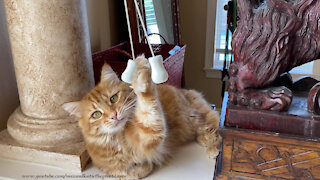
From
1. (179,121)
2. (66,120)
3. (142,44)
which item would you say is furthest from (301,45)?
(142,44)

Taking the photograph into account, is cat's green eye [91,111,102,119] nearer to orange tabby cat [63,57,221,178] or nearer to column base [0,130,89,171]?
orange tabby cat [63,57,221,178]

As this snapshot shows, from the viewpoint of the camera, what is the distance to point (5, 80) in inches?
42.8

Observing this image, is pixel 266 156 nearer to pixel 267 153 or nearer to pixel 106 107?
pixel 267 153

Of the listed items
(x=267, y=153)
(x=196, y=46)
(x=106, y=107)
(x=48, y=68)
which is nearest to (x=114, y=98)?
(x=106, y=107)

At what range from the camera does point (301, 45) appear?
0.66 meters

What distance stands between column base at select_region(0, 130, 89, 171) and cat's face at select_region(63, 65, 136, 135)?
0.48 ft

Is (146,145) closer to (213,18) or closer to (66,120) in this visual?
(66,120)

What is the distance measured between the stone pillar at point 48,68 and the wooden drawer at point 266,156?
536 mm

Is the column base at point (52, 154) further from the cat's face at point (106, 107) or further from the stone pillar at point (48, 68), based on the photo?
the cat's face at point (106, 107)

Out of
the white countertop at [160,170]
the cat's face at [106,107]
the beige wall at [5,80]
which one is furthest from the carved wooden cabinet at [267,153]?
the beige wall at [5,80]

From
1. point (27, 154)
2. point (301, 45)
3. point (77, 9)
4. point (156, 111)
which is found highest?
point (77, 9)

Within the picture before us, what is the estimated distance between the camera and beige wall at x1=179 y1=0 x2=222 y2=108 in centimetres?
245

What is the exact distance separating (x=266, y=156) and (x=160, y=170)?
1.17ft

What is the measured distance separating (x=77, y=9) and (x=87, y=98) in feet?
1.10
